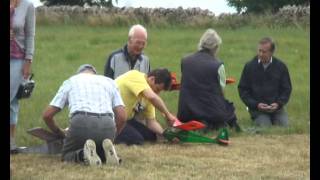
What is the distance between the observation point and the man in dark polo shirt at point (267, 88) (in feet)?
34.2

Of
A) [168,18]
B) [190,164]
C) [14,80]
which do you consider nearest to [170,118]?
[190,164]

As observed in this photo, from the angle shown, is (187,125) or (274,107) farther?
(274,107)

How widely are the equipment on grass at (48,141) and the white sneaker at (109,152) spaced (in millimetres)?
787

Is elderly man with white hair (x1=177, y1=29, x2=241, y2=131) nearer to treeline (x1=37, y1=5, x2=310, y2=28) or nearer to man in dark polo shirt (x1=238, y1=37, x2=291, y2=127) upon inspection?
man in dark polo shirt (x1=238, y1=37, x2=291, y2=127)

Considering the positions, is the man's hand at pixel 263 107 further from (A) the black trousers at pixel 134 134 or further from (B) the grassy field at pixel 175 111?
(A) the black trousers at pixel 134 134

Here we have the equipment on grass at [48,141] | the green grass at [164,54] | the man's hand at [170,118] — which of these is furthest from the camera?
the green grass at [164,54]

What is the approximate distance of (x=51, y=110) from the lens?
701 cm

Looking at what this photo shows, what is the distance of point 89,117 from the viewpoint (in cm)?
693

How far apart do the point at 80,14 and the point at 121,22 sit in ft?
5.51

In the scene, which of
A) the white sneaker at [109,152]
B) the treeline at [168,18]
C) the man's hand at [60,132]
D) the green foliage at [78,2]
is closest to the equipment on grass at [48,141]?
the man's hand at [60,132]

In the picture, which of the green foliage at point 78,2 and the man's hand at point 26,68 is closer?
the man's hand at point 26,68

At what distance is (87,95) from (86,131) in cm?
35

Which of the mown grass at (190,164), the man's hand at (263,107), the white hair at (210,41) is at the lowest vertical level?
the mown grass at (190,164)

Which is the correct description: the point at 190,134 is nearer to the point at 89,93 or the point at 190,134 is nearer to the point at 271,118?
the point at 89,93
